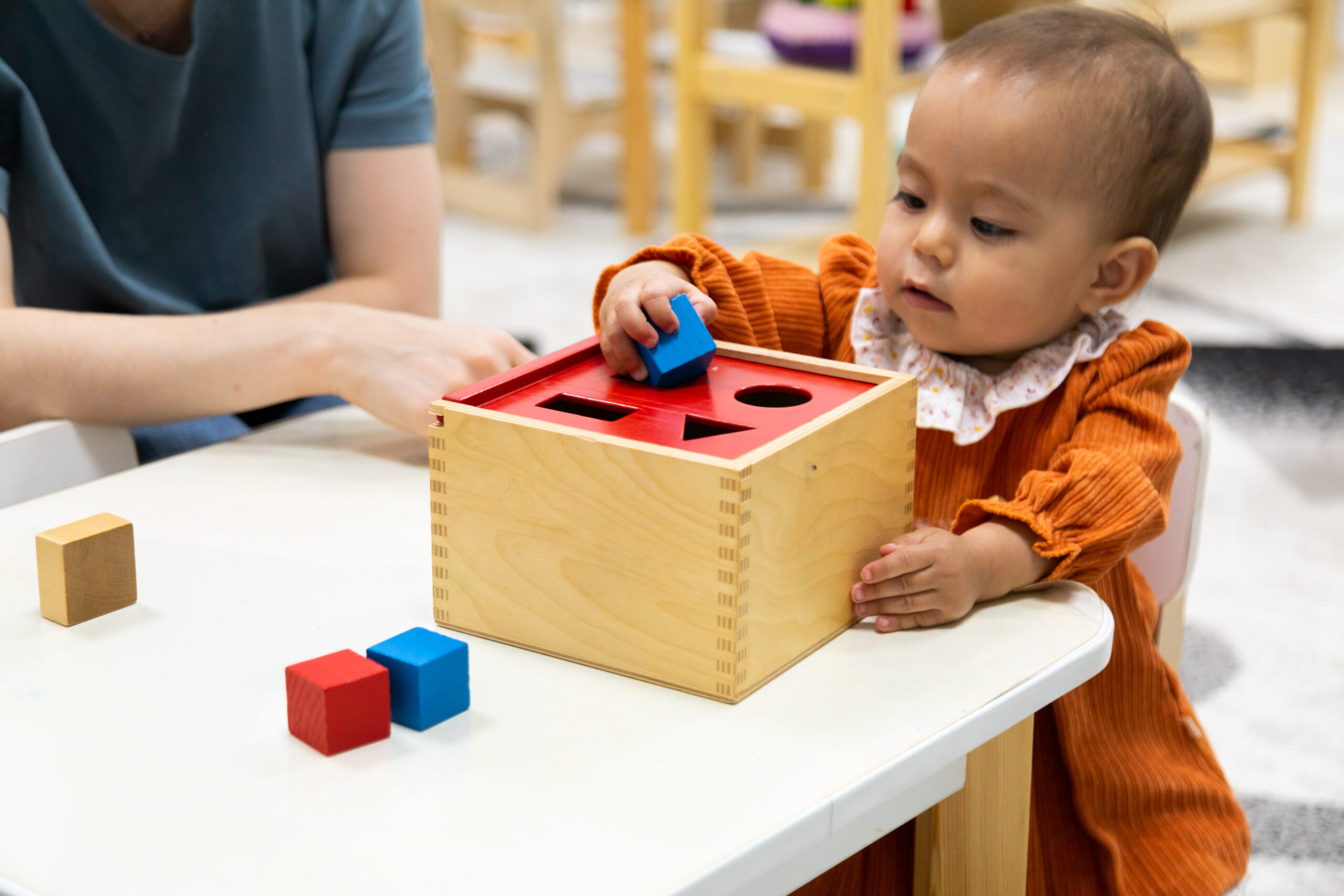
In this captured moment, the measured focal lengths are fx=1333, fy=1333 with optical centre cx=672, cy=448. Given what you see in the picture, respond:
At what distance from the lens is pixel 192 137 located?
1154 millimetres

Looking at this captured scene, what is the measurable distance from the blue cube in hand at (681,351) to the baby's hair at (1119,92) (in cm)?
26

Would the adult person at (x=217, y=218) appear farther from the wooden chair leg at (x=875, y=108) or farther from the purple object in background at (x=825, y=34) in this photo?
the purple object in background at (x=825, y=34)

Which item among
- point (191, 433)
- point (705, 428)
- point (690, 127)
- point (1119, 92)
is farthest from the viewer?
point (690, 127)

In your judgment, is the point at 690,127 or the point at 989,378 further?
the point at 690,127

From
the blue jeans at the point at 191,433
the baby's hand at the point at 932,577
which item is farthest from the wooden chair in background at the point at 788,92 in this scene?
the baby's hand at the point at 932,577

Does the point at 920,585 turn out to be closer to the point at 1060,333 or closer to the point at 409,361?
the point at 1060,333

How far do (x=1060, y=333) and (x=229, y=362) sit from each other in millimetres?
592

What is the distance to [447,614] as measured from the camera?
2.37 ft

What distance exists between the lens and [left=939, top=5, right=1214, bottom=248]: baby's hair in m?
0.83

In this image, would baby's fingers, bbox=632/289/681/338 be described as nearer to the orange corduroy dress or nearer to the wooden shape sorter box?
the wooden shape sorter box

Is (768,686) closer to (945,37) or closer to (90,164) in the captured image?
(90,164)

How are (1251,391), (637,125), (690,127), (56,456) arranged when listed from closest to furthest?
(56,456)
(1251,391)
(690,127)
(637,125)

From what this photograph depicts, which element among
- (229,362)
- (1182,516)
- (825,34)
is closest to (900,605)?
(1182,516)

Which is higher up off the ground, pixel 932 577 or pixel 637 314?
pixel 637 314
